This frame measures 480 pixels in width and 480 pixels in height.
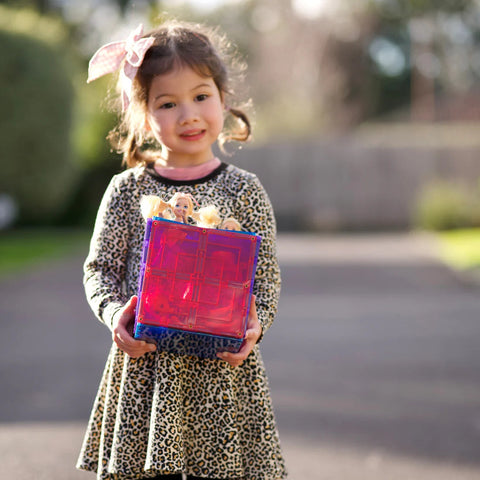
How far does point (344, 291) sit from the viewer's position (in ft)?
32.5

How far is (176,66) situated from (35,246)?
14.2 meters

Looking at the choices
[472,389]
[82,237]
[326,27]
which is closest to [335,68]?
[326,27]

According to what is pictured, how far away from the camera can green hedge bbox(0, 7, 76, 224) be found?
573 inches

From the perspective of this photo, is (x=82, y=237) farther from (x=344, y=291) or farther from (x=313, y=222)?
(x=344, y=291)

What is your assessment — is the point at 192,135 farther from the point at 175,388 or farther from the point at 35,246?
the point at 35,246

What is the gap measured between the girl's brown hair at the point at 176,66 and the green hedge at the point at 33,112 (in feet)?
40.7

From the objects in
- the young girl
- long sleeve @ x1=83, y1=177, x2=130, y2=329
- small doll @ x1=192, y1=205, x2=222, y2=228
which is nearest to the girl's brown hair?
the young girl

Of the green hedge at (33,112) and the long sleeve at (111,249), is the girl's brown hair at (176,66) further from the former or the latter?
the green hedge at (33,112)

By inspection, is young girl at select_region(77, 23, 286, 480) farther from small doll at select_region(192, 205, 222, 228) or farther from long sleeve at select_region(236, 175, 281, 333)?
small doll at select_region(192, 205, 222, 228)

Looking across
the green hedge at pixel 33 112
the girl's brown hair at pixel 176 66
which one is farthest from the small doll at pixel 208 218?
the green hedge at pixel 33 112

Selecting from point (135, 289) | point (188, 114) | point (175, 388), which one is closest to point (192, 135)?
point (188, 114)

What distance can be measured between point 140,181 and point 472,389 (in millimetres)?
3302

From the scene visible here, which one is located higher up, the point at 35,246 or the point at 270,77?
the point at 270,77

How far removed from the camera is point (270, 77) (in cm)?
3334
